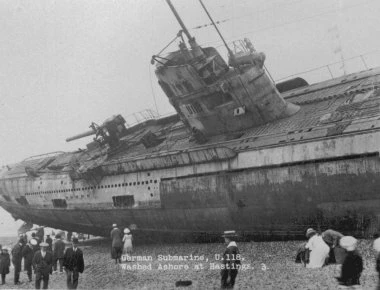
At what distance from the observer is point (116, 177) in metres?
18.6

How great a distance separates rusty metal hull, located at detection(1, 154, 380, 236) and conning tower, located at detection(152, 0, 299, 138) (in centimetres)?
337

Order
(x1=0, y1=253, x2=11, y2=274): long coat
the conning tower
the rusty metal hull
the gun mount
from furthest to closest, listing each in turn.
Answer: the gun mount → the conning tower → (x1=0, y1=253, x2=11, y2=274): long coat → the rusty metal hull

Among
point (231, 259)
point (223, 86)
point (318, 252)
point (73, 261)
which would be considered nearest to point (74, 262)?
point (73, 261)

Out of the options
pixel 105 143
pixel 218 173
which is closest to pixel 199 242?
pixel 218 173

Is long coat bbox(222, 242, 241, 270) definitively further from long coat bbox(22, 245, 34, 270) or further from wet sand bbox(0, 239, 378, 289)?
long coat bbox(22, 245, 34, 270)

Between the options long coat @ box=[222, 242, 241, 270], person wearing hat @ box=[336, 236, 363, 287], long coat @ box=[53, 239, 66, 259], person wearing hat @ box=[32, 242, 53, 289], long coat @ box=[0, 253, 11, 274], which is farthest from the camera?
long coat @ box=[53, 239, 66, 259]

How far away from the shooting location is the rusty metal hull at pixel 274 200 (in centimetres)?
1116

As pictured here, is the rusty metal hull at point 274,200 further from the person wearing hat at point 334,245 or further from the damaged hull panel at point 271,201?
the person wearing hat at point 334,245

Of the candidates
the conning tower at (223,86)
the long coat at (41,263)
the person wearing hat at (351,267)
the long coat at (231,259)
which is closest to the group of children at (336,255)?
the person wearing hat at (351,267)

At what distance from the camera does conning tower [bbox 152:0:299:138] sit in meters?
16.0

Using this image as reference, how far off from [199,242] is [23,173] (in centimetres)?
1585

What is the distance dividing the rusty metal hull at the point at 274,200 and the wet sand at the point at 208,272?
958 millimetres

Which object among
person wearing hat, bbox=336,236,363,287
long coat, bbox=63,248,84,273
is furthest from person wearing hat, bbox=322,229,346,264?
long coat, bbox=63,248,84,273

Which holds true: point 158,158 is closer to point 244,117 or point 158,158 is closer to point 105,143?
point 244,117
